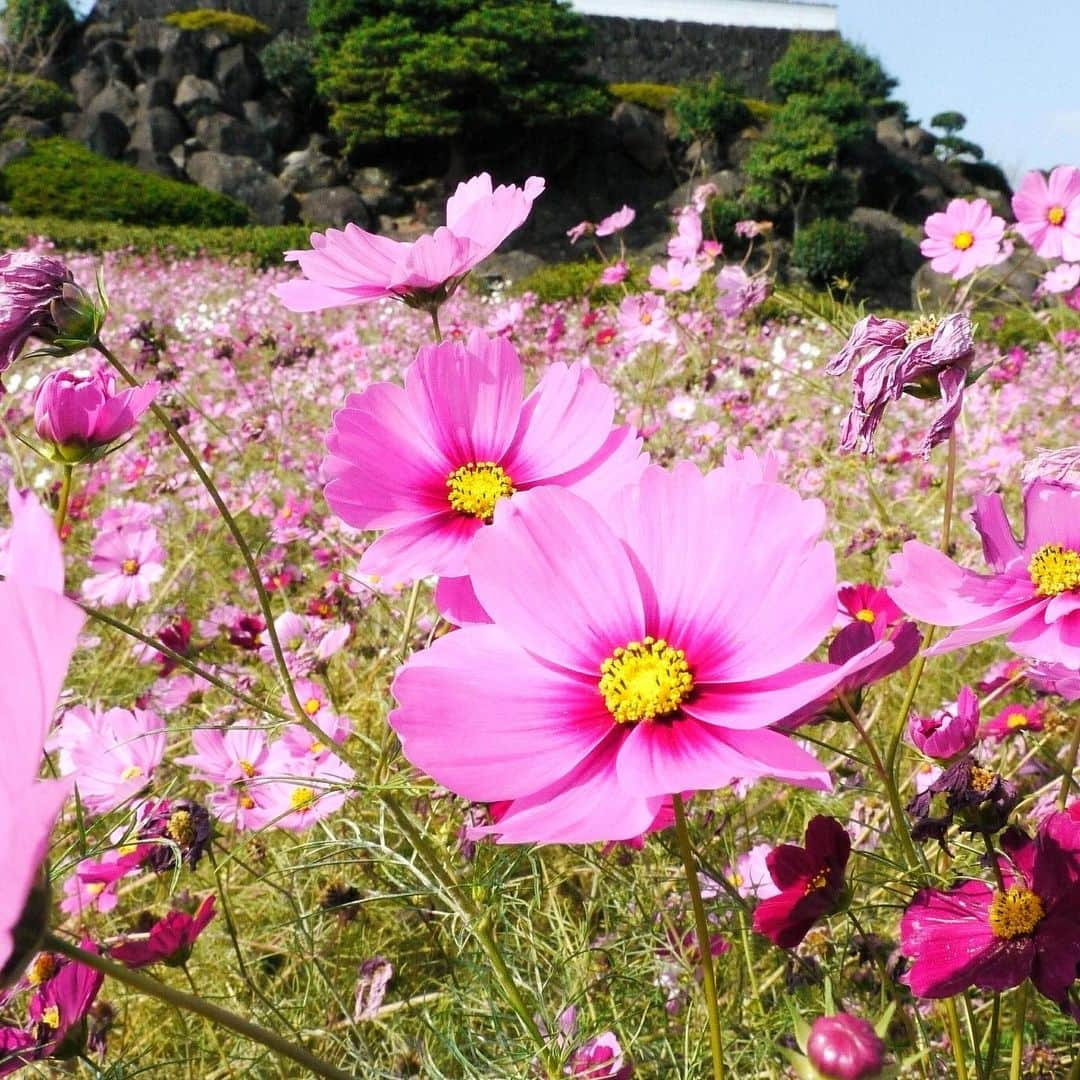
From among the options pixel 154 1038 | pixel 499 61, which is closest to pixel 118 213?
pixel 499 61

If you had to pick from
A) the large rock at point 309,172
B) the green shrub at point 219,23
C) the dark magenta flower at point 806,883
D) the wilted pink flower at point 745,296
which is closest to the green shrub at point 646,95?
the large rock at point 309,172

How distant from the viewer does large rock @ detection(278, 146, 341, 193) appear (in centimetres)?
1132

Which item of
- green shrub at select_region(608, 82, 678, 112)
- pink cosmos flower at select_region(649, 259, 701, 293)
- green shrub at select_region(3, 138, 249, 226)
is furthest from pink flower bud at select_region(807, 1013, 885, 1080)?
green shrub at select_region(608, 82, 678, 112)

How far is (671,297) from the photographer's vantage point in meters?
2.38

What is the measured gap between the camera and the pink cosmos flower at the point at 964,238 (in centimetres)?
105

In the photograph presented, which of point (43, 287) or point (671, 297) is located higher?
point (43, 287)

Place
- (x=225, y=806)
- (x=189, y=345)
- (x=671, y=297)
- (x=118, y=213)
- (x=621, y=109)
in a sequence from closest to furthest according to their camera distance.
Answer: (x=225, y=806) < (x=671, y=297) < (x=189, y=345) < (x=118, y=213) < (x=621, y=109)

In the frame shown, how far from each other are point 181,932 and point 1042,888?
0.44 meters

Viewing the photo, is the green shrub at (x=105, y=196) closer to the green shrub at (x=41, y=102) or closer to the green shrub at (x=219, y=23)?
the green shrub at (x=41, y=102)

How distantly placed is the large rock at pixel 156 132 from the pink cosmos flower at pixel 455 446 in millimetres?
12137

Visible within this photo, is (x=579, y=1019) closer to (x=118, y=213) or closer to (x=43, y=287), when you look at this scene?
(x=43, y=287)

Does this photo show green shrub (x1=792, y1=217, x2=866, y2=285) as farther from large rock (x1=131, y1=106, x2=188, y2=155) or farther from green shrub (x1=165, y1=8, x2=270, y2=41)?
green shrub (x1=165, y1=8, x2=270, y2=41)

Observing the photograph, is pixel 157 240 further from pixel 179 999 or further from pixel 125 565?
pixel 179 999

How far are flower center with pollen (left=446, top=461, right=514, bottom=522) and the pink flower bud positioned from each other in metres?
0.22
